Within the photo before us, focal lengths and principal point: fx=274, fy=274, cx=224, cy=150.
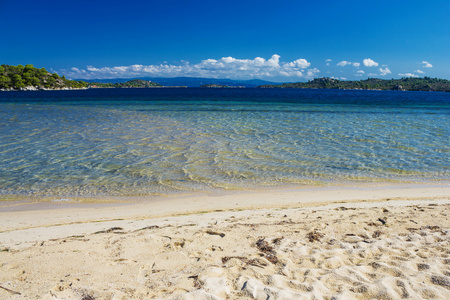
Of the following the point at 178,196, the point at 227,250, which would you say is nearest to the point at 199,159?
the point at 178,196

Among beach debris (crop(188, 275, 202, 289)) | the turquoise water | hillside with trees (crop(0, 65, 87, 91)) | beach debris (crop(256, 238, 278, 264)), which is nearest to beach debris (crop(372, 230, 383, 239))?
beach debris (crop(256, 238, 278, 264))

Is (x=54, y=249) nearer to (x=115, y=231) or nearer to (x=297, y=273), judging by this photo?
(x=115, y=231)

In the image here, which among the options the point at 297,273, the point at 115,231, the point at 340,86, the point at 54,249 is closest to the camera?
the point at 297,273

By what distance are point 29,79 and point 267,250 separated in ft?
421

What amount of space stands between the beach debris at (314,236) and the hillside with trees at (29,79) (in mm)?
119765

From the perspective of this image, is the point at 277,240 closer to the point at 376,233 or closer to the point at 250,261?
the point at 250,261

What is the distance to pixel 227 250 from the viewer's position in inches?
174

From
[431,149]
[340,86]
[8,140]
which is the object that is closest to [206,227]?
[431,149]

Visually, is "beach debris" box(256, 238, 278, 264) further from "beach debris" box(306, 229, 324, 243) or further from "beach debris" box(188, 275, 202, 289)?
"beach debris" box(188, 275, 202, 289)

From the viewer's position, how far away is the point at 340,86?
647 feet

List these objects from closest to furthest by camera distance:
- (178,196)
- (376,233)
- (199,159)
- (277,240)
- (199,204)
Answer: (277,240)
(376,233)
(199,204)
(178,196)
(199,159)

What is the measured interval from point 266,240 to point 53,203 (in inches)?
225

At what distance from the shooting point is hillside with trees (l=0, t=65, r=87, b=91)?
96.6 metres

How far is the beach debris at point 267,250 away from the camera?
4098 mm
